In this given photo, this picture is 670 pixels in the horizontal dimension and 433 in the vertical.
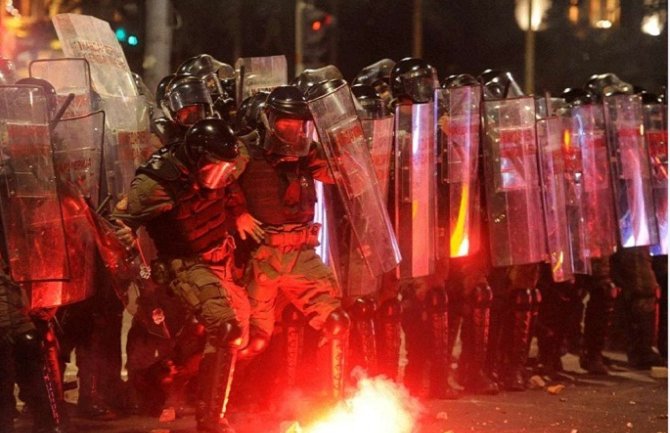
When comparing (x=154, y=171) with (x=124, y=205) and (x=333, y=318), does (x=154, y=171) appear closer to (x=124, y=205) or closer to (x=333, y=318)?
(x=124, y=205)

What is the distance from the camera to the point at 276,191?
6.40 meters

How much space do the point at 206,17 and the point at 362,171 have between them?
6.91 meters

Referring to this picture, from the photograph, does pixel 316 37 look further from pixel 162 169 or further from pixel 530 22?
pixel 162 169

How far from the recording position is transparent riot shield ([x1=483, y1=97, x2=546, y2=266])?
23.7 feet

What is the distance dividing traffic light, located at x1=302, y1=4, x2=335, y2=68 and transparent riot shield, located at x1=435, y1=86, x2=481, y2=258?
6.76m

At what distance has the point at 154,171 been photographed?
5930mm

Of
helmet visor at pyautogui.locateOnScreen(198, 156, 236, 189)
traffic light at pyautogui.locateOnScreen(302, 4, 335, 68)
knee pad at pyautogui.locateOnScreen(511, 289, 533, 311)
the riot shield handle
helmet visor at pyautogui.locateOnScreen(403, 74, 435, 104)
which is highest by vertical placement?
traffic light at pyautogui.locateOnScreen(302, 4, 335, 68)

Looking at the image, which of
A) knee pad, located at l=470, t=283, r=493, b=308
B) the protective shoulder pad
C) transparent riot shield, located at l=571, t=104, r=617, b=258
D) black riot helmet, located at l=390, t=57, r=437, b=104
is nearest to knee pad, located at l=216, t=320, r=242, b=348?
the protective shoulder pad

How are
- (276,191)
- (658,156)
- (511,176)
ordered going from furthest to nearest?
1. (658,156)
2. (511,176)
3. (276,191)

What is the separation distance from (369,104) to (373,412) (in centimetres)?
215

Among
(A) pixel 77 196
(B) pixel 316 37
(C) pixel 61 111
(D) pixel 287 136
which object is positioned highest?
(B) pixel 316 37

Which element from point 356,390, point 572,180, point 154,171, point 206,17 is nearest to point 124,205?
point 154,171

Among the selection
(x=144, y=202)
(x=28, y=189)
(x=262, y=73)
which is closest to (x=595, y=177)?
(x=262, y=73)

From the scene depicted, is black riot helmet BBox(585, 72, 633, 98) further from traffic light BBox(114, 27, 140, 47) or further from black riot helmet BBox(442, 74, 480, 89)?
traffic light BBox(114, 27, 140, 47)
